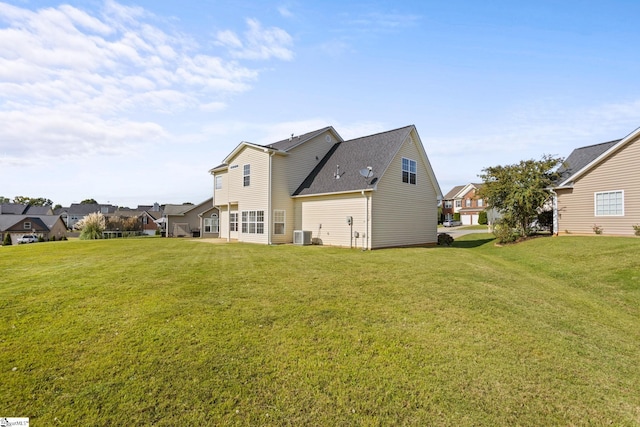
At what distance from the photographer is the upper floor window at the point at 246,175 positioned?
2246 cm

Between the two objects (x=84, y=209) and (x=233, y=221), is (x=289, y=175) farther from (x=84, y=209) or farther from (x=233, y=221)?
(x=84, y=209)

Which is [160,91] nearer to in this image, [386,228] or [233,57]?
[233,57]

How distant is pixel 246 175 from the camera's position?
22.7m

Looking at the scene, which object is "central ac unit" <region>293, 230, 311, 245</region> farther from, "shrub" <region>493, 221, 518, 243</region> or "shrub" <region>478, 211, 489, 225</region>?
"shrub" <region>478, 211, 489, 225</region>

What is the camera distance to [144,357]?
4160 millimetres

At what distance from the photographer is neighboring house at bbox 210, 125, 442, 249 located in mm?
18078

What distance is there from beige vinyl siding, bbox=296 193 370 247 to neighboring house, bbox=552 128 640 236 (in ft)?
42.1

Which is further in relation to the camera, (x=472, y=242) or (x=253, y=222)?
(x=472, y=242)

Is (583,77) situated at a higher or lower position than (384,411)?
higher

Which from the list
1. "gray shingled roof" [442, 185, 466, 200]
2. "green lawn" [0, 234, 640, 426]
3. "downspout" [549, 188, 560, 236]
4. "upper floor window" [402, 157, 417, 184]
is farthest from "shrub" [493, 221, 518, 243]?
"gray shingled roof" [442, 185, 466, 200]

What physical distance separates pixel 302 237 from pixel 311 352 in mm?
15152

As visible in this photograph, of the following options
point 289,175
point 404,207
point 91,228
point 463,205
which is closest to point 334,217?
point 404,207

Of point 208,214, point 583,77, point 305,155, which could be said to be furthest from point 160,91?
point 208,214

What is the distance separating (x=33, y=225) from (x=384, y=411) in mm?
79245
